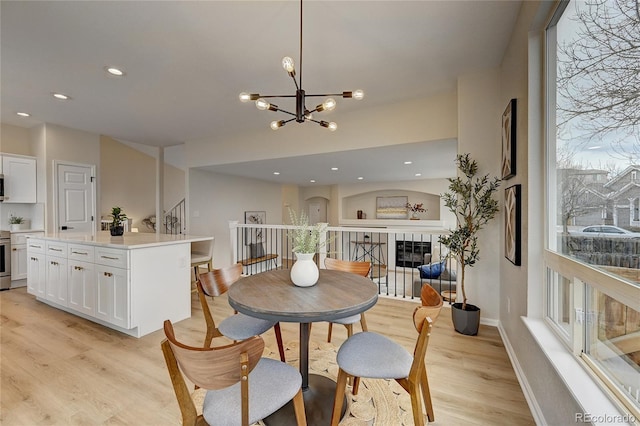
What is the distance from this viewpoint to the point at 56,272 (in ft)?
11.4

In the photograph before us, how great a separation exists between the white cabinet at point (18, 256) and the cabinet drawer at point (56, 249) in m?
1.72

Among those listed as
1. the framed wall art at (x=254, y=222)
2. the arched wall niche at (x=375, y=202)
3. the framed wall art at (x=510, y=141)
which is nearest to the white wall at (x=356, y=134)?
the framed wall art at (x=510, y=141)

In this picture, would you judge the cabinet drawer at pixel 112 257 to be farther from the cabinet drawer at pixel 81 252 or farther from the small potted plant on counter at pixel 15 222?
the small potted plant on counter at pixel 15 222

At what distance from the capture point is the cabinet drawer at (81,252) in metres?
3.08

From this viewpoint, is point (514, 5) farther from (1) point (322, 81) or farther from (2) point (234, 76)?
(2) point (234, 76)

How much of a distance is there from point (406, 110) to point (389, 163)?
187cm

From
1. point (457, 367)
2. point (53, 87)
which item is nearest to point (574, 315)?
point (457, 367)

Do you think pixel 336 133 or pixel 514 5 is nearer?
pixel 514 5

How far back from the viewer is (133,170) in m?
7.45

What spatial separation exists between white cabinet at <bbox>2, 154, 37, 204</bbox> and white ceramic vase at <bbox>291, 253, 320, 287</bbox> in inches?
227

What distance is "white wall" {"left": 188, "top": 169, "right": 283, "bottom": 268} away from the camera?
6.19 metres

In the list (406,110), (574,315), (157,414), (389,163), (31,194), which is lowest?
(157,414)

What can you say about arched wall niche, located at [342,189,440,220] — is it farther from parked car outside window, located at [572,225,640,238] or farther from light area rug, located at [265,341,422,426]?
parked car outside window, located at [572,225,640,238]

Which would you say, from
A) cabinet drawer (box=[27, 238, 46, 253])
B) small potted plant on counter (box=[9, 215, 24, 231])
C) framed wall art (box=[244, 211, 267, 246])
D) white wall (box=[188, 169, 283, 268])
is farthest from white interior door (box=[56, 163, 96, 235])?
framed wall art (box=[244, 211, 267, 246])
